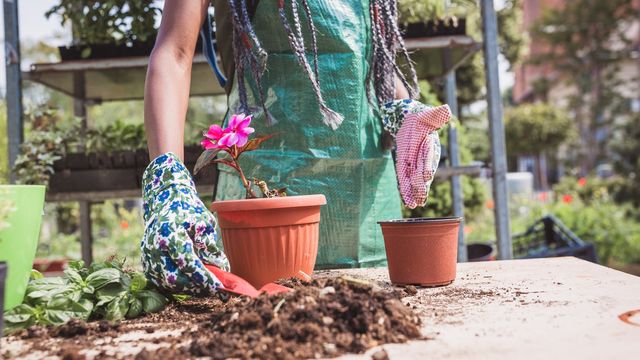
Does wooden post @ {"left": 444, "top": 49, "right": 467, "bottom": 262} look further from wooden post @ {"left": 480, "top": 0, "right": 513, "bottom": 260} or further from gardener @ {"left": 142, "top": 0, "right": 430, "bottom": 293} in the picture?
gardener @ {"left": 142, "top": 0, "right": 430, "bottom": 293}

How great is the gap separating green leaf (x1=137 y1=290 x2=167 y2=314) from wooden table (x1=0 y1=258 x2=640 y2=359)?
0.41ft

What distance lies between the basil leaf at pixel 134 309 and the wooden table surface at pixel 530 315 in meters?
0.44

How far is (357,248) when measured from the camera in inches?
63.3

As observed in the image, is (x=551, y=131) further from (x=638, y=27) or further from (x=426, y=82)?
(x=426, y=82)

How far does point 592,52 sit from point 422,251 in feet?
48.7

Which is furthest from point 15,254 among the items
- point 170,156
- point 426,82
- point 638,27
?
point 638,27

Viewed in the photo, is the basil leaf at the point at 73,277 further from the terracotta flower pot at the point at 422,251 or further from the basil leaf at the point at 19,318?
the terracotta flower pot at the point at 422,251

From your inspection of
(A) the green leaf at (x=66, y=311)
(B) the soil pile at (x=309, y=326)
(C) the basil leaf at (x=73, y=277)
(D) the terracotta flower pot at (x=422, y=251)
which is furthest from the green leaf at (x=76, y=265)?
(D) the terracotta flower pot at (x=422, y=251)

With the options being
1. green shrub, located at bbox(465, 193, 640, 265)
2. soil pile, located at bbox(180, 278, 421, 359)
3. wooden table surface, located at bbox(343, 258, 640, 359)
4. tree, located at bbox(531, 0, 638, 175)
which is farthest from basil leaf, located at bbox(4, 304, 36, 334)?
tree, located at bbox(531, 0, 638, 175)

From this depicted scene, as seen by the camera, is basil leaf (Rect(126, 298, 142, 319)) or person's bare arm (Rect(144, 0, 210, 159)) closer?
basil leaf (Rect(126, 298, 142, 319))

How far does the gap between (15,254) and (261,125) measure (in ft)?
2.56

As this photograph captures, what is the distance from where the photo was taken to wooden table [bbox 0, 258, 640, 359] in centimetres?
74

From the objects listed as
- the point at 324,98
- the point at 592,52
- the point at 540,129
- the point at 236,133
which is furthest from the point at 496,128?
the point at 540,129

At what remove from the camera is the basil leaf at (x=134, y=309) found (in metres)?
1.01
